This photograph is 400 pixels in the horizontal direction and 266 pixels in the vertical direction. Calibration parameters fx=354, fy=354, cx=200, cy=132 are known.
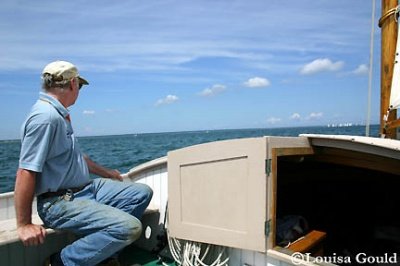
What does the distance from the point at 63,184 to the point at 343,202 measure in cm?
365

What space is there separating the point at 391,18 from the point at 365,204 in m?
2.29

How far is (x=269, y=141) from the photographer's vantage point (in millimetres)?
2318

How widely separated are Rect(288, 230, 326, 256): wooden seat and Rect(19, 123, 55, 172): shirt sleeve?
71.4 inches

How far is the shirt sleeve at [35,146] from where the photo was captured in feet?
6.98

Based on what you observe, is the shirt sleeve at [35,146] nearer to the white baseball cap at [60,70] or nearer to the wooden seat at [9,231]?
the white baseball cap at [60,70]

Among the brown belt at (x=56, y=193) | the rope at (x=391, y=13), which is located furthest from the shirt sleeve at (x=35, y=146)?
the rope at (x=391, y=13)

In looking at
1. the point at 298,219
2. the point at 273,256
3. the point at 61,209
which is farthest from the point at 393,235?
the point at 61,209

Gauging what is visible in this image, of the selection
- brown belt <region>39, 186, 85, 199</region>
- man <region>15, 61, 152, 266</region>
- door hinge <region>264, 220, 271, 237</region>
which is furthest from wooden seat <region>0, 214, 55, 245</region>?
door hinge <region>264, 220, 271, 237</region>

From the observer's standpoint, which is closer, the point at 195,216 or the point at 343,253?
the point at 195,216

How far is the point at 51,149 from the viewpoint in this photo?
2.25m

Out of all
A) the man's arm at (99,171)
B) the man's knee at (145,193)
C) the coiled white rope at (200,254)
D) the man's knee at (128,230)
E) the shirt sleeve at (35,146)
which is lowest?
the coiled white rope at (200,254)

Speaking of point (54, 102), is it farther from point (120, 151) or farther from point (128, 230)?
point (120, 151)

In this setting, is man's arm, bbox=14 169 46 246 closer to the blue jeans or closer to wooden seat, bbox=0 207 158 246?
the blue jeans

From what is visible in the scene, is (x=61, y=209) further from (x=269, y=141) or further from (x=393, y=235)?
(x=393, y=235)
